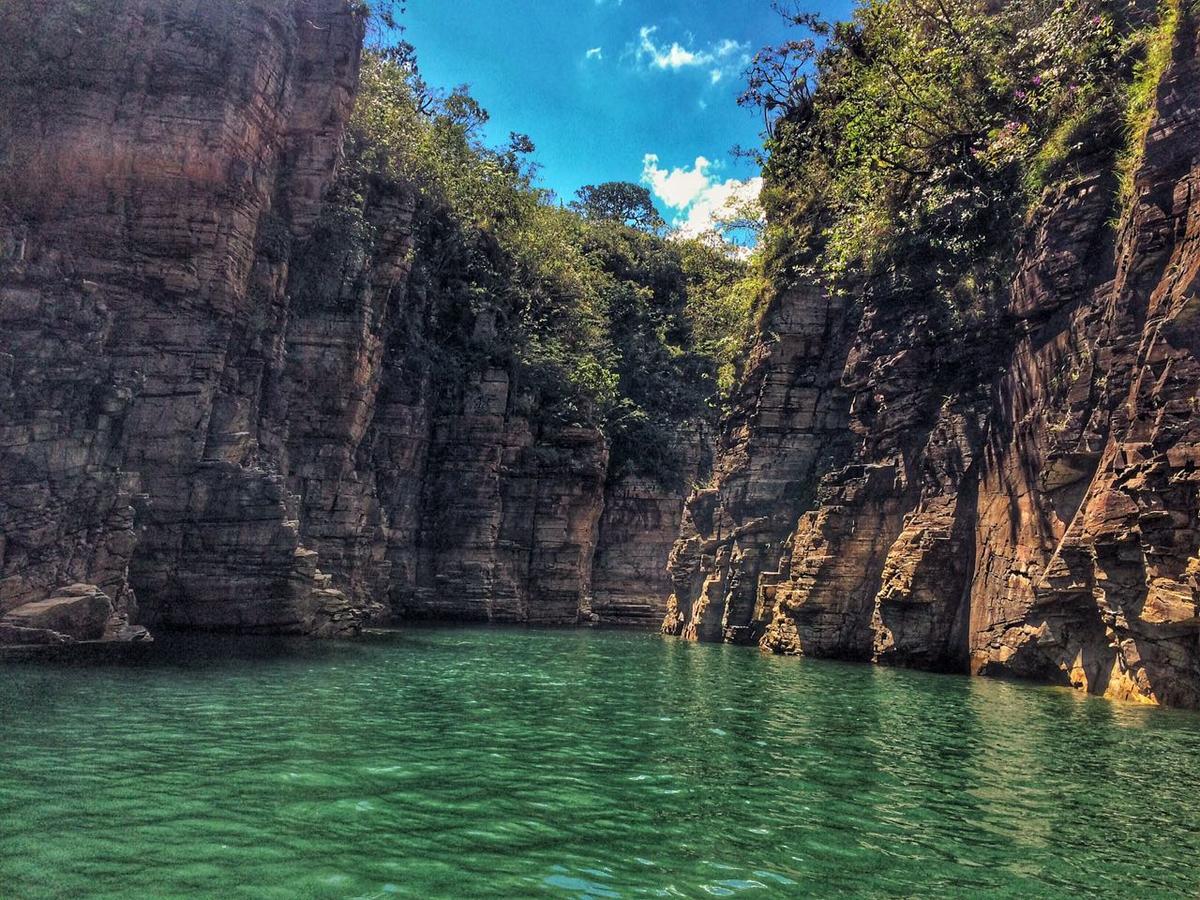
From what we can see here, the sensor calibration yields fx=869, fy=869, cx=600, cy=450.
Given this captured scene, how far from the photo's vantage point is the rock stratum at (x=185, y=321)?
1956cm

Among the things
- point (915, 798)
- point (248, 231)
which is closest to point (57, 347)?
point (248, 231)

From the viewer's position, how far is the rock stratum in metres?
19.6

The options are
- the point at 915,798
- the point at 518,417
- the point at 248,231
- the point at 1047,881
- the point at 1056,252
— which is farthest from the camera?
the point at 518,417

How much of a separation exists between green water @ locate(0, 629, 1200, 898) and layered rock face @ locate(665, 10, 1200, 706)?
360 centimetres

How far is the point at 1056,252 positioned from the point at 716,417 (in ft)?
122

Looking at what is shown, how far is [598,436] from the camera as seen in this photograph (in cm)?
4769

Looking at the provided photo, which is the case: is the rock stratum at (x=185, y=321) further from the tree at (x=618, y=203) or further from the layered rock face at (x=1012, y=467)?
the tree at (x=618, y=203)

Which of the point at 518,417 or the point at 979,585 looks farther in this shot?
the point at 518,417

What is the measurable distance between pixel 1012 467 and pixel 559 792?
17.8m

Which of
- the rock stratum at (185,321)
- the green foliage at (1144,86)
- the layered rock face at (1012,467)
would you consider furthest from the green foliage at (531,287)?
the green foliage at (1144,86)

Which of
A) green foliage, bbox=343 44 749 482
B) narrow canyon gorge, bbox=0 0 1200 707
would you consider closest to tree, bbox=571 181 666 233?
green foliage, bbox=343 44 749 482

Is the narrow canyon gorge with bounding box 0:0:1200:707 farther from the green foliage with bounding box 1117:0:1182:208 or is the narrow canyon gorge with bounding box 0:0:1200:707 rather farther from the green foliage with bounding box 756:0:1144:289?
the green foliage with bounding box 756:0:1144:289

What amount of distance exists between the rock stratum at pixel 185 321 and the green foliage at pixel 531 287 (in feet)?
9.43

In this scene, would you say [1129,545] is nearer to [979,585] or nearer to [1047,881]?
[979,585]
